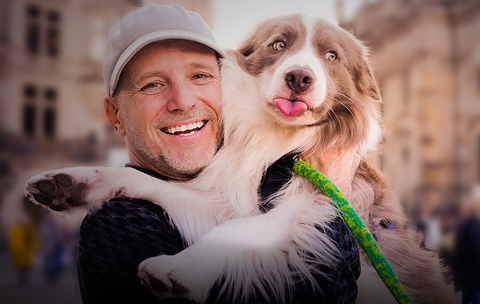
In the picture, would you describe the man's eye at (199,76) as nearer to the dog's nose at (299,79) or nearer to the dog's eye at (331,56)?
the dog's nose at (299,79)

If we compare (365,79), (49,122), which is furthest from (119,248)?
(365,79)

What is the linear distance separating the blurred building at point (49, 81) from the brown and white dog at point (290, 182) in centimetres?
22

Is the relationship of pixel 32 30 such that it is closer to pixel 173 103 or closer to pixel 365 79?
pixel 173 103

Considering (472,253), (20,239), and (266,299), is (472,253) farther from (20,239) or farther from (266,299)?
(20,239)

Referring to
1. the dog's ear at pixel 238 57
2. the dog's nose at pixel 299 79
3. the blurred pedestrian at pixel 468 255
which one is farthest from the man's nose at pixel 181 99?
the blurred pedestrian at pixel 468 255

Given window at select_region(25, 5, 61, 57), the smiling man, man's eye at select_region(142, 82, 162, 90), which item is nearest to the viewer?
the smiling man

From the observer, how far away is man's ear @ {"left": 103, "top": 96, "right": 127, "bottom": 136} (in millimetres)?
1921

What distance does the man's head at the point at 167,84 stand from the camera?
67.8 inches

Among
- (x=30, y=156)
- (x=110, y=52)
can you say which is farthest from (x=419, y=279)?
(x=30, y=156)

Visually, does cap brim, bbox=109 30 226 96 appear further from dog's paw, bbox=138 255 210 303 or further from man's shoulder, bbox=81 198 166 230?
dog's paw, bbox=138 255 210 303

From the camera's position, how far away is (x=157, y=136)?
180cm

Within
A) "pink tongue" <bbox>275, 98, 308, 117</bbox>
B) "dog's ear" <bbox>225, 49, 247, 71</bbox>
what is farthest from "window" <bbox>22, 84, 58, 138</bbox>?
"pink tongue" <bbox>275, 98, 308, 117</bbox>

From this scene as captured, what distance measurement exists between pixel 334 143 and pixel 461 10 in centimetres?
89

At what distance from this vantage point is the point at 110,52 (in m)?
1.80
